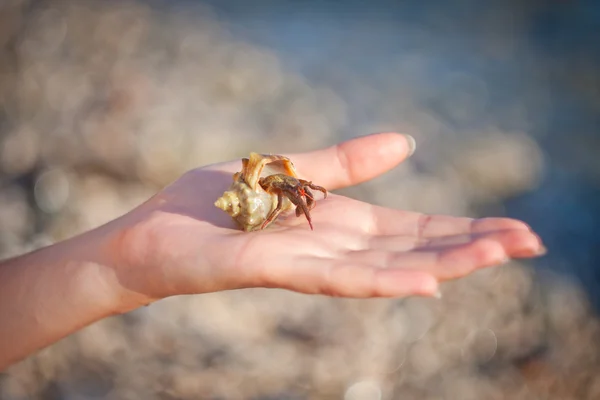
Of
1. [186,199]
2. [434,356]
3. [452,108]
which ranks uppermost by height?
[186,199]

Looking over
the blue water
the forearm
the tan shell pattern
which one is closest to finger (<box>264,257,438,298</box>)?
the tan shell pattern

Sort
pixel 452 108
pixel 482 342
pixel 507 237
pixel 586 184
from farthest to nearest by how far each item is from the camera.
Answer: pixel 452 108 < pixel 586 184 < pixel 482 342 < pixel 507 237

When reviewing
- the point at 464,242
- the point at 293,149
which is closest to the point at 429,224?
the point at 464,242

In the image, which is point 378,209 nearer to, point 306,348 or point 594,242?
point 306,348

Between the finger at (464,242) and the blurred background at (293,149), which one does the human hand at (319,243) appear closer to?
the finger at (464,242)

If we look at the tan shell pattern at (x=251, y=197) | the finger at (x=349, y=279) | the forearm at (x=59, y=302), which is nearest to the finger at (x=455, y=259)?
the finger at (x=349, y=279)

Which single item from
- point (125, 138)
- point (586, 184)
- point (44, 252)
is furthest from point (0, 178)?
point (586, 184)

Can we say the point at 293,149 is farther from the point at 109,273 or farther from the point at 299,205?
the point at 109,273

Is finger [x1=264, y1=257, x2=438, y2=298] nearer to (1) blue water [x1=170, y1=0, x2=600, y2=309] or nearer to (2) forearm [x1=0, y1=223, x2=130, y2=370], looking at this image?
(2) forearm [x1=0, y1=223, x2=130, y2=370]
